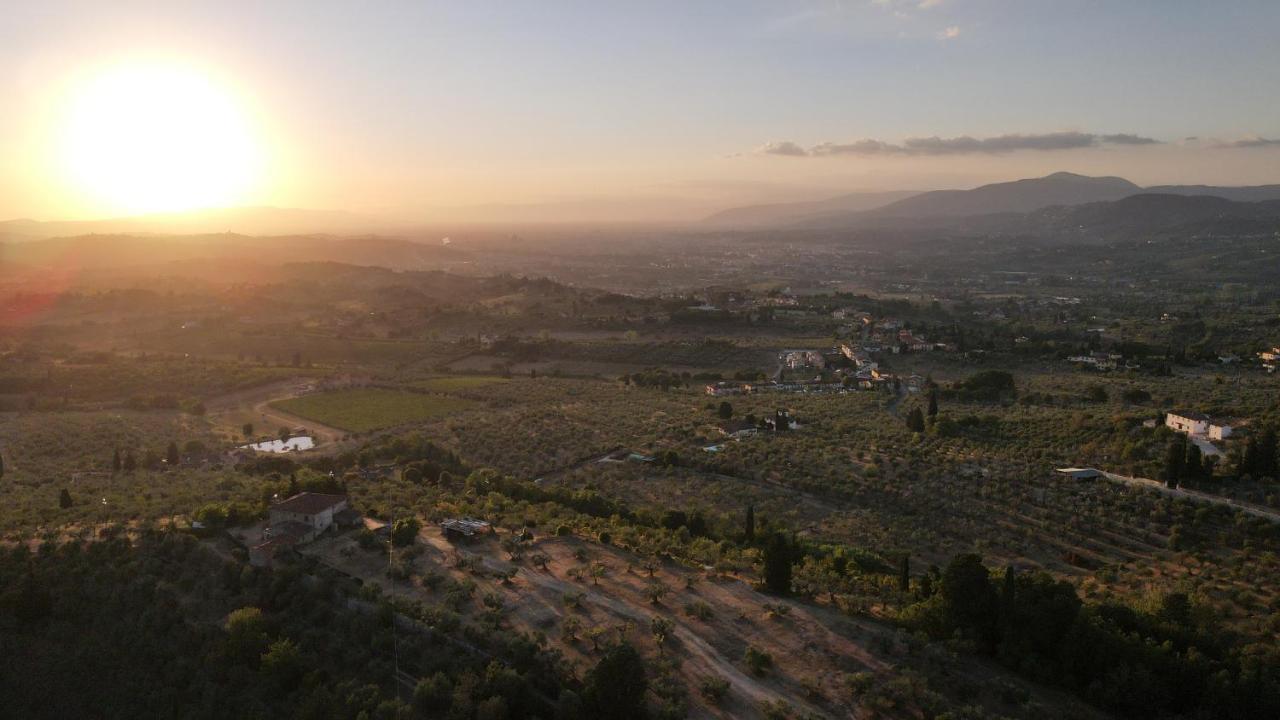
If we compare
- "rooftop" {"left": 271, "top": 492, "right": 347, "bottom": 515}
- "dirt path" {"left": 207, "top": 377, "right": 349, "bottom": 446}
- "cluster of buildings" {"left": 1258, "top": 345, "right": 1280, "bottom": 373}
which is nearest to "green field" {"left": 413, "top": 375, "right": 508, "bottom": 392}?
"dirt path" {"left": 207, "top": 377, "right": 349, "bottom": 446}

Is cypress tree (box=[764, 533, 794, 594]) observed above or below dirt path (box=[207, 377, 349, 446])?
above

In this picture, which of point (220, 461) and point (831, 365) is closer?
point (220, 461)

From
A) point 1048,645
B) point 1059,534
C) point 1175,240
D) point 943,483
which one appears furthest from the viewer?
point 1175,240

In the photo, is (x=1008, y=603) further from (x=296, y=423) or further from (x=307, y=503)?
(x=296, y=423)

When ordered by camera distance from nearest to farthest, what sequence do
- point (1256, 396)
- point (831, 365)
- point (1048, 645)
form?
point (1048, 645), point (1256, 396), point (831, 365)

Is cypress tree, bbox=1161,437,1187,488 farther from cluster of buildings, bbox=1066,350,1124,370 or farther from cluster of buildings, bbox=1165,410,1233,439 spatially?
cluster of buildings, bbox=1066,350,1124,370

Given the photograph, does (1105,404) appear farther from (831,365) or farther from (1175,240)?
(1175,240)

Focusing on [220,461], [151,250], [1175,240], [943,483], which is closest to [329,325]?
[220,461]
